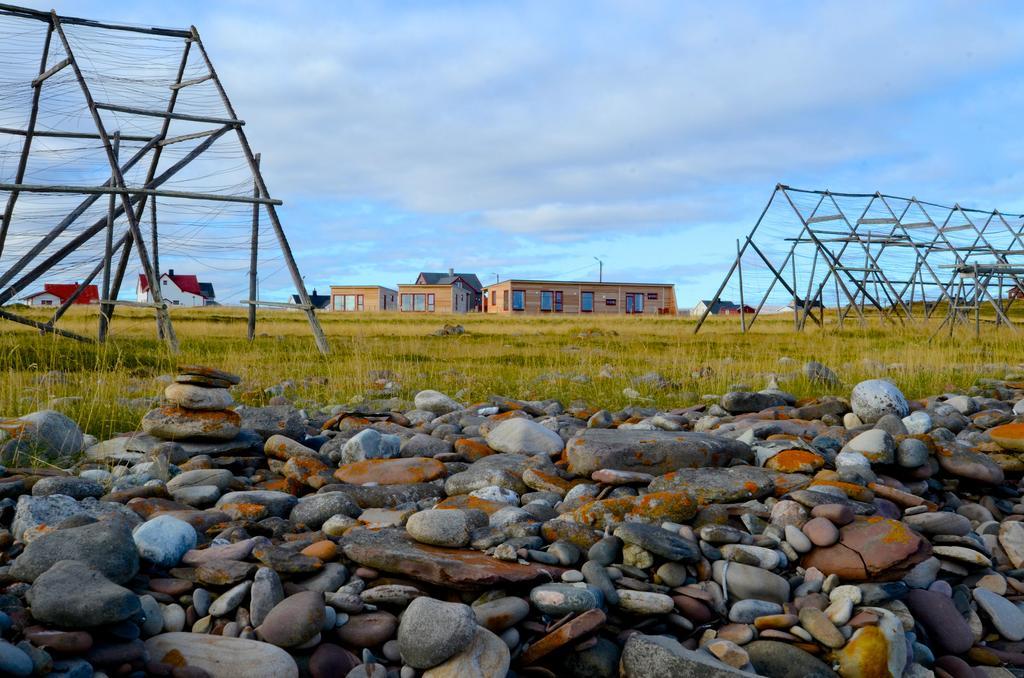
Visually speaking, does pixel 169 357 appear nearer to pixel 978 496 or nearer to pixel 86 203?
pixel 86 203

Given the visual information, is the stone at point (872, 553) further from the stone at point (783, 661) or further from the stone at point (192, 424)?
the stone at point (192, 424)

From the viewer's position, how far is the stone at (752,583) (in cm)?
332

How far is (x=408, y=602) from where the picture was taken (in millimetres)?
3076

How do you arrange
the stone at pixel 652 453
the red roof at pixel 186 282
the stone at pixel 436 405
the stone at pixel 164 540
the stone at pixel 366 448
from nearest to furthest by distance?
the stone at pixel 164 540
the stone at pixel 652 453
the stone at pixel 366 448
the stone at pixel 436 405
the red roof at pixel 186 282

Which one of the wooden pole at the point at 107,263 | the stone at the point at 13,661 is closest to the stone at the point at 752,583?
the stone at the point at 13,661

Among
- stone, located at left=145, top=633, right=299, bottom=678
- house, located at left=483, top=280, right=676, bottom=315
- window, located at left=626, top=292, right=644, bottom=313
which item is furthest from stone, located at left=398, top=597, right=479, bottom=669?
window, located at left=626, top=292, right=644, bottom=313

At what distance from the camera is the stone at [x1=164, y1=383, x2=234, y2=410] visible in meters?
5.37

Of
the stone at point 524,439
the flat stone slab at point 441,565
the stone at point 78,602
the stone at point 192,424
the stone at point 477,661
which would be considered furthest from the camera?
the stone at point 192,424

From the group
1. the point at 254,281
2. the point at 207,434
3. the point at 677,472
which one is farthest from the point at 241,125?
the point at 677,472

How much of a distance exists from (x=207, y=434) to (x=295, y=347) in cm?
966

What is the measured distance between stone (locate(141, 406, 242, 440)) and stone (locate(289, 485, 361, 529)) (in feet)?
4.99

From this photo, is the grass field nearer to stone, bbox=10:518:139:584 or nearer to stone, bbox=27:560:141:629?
stone, bbox=10:518:139:584

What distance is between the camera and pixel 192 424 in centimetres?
525

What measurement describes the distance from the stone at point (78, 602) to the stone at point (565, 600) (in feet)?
4.70
